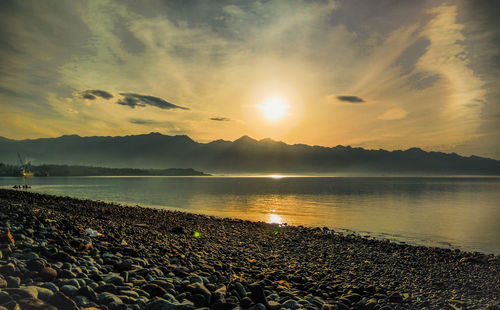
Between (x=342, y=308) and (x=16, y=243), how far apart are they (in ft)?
32.2

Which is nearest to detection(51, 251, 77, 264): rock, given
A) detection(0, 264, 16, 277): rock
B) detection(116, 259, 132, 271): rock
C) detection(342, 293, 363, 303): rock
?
detection(116, 259, 132, 271): rock

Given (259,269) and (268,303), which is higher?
(268,303)

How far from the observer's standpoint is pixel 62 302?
4629 mm

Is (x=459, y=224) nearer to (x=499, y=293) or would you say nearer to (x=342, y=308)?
(x=499, y=293)

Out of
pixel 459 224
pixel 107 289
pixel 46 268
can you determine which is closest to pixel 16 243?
pixel 46 268

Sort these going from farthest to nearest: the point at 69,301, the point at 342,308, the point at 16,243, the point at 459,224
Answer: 1. the point at 459,224
2. the point at 16,243
3. the point at 342,308
4. the point at 69,301

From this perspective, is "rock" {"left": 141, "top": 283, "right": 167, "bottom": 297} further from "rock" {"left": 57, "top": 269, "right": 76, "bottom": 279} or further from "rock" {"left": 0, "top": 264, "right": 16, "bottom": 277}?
"rock" {"left": 0, "top": 264, "right": 16, "bottom": 277}

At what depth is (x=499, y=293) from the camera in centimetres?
1080

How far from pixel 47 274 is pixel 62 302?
1729 mm

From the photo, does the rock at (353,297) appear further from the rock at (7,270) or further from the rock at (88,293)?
the rock at (7,270)

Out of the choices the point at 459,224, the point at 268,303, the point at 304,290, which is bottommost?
the point at 459,224

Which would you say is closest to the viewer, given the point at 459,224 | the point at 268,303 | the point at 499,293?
the point at 268,303

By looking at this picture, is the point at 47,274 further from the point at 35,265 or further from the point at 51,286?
the point at 51,286

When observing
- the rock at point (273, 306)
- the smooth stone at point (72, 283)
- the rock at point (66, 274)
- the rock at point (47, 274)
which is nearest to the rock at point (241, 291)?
the rock at point (273, 306)
